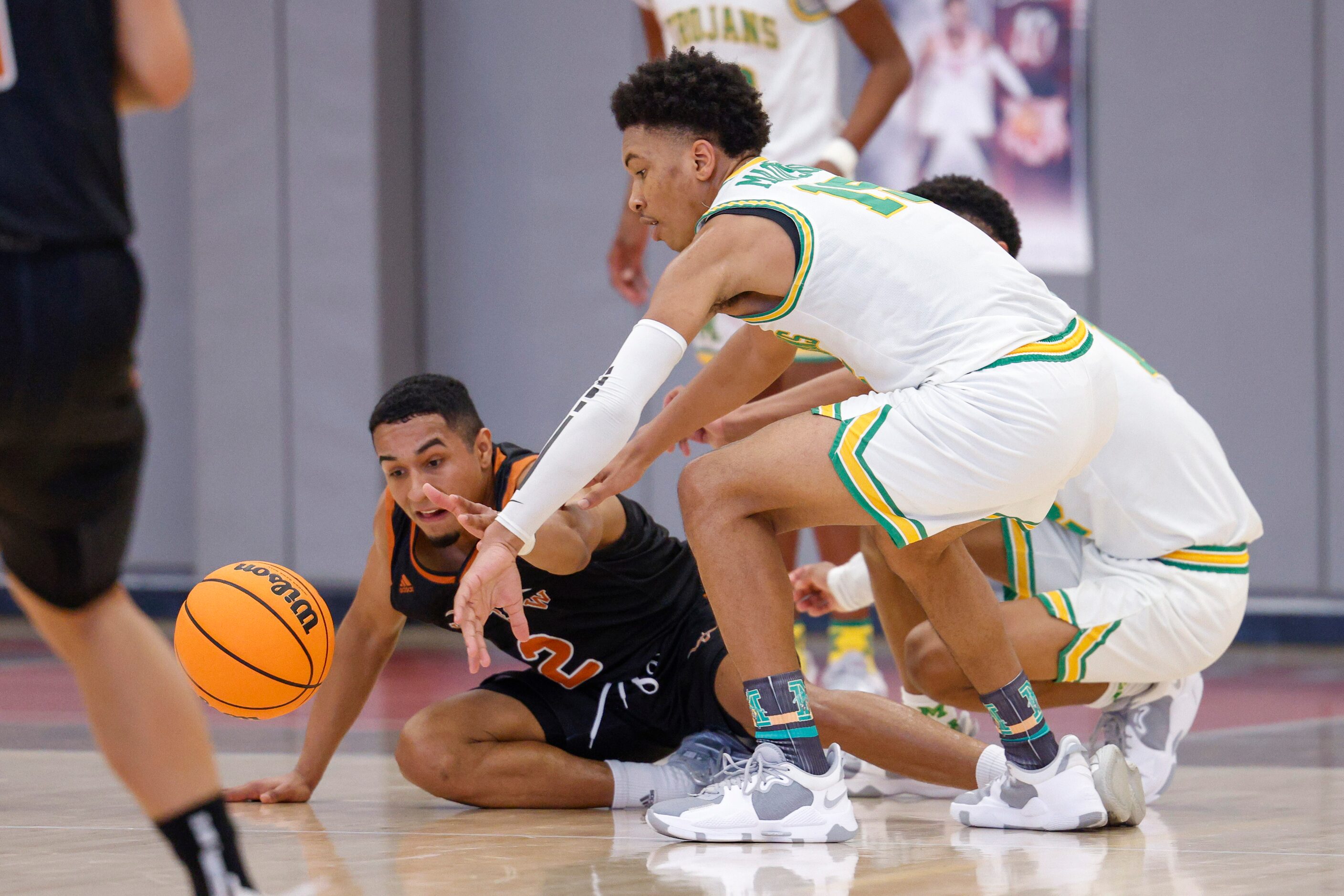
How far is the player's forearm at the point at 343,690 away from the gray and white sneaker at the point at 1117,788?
1.48 meters

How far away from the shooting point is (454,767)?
130 inches

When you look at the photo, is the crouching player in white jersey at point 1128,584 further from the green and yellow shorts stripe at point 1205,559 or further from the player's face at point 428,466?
the player's face at point 428,466

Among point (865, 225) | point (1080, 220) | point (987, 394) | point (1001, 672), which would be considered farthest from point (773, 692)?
point (1080, 220)

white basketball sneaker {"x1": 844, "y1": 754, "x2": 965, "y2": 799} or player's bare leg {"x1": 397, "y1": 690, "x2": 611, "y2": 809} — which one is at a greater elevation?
player's bare leg {"x1": 397, "y1": 690, "x2": 611, "y2": 809}

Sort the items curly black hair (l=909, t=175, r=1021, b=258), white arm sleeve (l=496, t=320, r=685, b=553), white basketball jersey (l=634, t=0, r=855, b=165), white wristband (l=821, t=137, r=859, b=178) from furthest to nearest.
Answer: white basketball jersey (l=634, t=0, r=855, b=165)
white wristband (l=821, t=137, r=859, b=178)
curly black hair (l=909, t=175, r=1021, b=258)
white arm sleeve (l=496, t=320, r=685, b=553)

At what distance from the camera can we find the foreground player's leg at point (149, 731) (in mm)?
1845

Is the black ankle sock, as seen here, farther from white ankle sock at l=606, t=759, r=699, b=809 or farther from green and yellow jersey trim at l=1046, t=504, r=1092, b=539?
green and yellow jersey trim at l=1046, t=504, r=1092, b=539

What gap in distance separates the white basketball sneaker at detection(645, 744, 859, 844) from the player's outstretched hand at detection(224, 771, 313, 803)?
38.1 inches

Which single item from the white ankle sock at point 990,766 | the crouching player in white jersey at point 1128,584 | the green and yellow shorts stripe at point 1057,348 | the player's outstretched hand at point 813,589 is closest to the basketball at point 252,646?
the crouching player in white jersey at point 1128,584

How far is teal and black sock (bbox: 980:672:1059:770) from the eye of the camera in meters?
2.94

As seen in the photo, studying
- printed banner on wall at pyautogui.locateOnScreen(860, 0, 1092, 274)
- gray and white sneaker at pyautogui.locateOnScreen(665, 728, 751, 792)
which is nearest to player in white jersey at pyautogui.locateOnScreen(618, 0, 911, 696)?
gray and white sneaker at pyautogui.locateOnScreen(665, 728, 751, 792)

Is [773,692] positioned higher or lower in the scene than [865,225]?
lower

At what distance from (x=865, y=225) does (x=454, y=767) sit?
1.42 m

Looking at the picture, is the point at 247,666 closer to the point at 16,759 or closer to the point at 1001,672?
the point at 16,759
